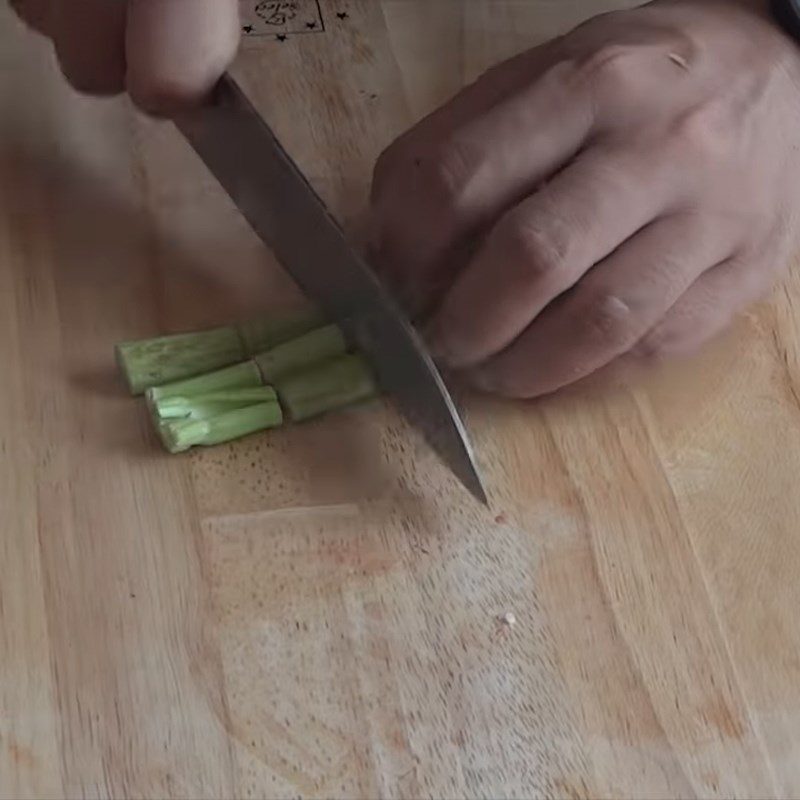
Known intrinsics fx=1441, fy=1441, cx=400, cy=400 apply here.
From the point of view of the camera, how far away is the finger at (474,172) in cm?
87

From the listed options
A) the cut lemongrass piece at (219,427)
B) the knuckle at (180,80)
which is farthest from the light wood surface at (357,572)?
the knuckle at (180,80)

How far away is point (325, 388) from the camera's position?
2.97 ft

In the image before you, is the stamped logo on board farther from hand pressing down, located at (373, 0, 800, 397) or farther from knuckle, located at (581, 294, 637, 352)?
knuckle, located at (581, 294, 637, 352)

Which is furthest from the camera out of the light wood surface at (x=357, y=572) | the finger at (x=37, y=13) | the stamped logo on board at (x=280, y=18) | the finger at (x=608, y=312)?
the stamped logo on board at (x=280, y=18)

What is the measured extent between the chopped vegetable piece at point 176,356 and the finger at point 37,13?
253 millimetres

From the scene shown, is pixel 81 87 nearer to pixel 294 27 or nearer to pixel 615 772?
pixel 294 27

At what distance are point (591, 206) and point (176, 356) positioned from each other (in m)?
0.28

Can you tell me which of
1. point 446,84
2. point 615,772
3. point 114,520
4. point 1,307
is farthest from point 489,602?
point 446,84

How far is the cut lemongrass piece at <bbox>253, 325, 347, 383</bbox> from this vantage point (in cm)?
92

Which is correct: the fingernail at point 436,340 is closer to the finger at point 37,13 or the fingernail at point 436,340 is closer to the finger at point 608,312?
the finger at point 608,312

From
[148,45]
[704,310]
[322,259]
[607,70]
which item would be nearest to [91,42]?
Answer: [148,45]

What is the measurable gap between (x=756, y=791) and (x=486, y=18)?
0.69 meters

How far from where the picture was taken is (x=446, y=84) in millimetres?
1133

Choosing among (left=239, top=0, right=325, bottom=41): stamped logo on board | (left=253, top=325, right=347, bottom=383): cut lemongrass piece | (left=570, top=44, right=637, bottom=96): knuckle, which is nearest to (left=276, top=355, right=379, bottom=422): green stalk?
(left=253, top=325, right=347, bottom=383): cut lemongrass piece
